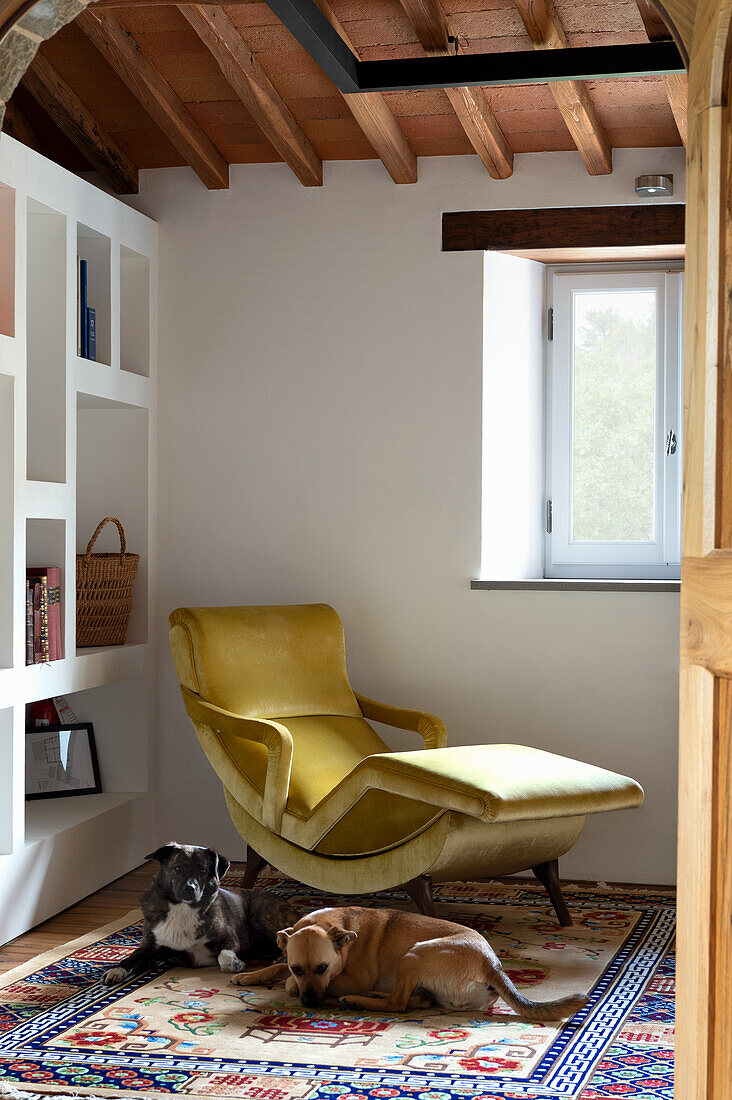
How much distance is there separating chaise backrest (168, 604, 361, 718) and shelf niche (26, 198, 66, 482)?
27.0 inches

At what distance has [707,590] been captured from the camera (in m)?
1.45

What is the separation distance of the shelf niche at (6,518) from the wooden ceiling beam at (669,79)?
82.2 inches

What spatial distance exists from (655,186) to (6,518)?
2483 mm

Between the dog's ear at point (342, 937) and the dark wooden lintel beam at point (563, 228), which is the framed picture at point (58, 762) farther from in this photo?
the dark wooden lintel beam at point (563, 228)

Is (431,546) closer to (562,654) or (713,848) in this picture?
(562,654)

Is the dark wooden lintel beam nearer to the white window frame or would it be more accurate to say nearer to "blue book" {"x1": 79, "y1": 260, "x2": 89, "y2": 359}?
the white window frame

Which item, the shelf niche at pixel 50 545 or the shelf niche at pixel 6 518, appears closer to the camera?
the shelf niche at pixel 6 518

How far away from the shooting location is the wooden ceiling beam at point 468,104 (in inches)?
140

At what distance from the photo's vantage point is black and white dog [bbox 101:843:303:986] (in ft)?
10.2

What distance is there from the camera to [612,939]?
11.4 feet

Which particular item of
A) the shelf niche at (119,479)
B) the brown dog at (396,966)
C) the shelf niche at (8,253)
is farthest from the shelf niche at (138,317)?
the brown dog at (396,966)

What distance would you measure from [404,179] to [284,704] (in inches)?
78.1

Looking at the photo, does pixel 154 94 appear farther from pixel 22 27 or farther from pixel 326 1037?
pixel 326 1037

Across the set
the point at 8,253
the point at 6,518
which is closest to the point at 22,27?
the point at 8,253
